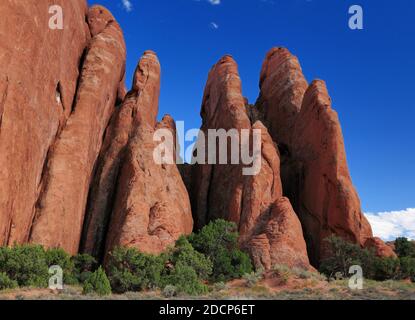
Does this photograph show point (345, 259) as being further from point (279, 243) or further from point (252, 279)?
point (252, 279)

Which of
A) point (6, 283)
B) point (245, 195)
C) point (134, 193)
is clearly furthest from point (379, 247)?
point (6, 283)

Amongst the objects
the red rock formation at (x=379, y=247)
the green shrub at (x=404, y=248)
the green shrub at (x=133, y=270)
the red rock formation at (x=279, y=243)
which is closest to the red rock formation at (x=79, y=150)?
the green shrub at (x=133, y=270)

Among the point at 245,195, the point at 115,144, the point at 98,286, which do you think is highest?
the point at 115,144

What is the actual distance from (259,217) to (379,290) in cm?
1303

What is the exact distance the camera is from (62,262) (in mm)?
25594

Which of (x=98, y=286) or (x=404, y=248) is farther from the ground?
(x=404, y=248)

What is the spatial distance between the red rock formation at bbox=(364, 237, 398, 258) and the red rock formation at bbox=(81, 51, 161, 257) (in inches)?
886

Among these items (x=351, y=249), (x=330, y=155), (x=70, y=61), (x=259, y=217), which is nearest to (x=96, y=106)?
(x=70, y=61)

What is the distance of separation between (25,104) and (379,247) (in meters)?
29.5

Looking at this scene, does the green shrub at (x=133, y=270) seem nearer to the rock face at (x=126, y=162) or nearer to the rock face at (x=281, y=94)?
the rock face at (x=126, y=162)

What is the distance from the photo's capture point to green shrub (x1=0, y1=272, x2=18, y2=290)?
19.9 metres

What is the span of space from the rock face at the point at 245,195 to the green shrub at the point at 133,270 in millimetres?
9696

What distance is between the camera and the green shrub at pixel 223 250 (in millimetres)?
28625

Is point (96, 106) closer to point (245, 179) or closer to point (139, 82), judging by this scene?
point (139, 82)
